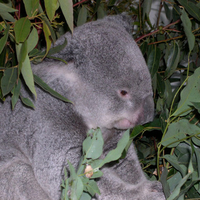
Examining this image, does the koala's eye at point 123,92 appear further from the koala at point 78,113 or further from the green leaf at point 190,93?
the green leaf at point 190,93

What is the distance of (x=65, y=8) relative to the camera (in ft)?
3.57

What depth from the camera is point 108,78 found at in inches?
56.4

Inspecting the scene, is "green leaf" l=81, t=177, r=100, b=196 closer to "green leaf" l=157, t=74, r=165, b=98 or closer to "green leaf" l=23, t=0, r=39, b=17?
"green leaf" l=23, t=0, r=39, b=17

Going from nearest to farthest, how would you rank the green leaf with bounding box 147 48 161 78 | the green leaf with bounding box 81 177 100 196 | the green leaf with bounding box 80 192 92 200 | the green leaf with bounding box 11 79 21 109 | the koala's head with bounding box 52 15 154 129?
1. the green leaf with bounding box 81 177 100 196
2. the green leaf with bounding box 80 192 92 200
3. the green leaf with bounding box 11 79 21 109
4. the koala's head with bounding box 52 15 154 129
5. the green leaf with bounding box 147 48 161 78

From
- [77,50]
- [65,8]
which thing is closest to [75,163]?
[77,50]

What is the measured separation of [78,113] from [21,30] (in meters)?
0.59

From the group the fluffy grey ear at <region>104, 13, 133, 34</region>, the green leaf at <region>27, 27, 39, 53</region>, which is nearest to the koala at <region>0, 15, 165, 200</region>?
the fluffy grey ear at <region>104, 13, 133, 34</region>

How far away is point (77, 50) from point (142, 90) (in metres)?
0.40

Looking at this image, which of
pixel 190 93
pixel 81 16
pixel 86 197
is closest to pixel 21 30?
pixel 86 197

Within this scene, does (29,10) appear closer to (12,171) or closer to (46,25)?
(46,25)

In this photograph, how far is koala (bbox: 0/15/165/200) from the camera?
137 cm

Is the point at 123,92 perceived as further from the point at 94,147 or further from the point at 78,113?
the point at 94,147

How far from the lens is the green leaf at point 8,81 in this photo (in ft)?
→ 3.66

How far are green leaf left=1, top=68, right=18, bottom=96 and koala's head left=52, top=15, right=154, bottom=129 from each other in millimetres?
342
